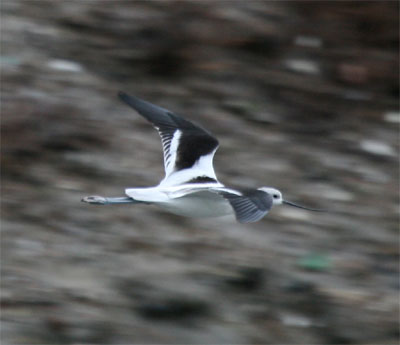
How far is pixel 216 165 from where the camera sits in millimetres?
6742

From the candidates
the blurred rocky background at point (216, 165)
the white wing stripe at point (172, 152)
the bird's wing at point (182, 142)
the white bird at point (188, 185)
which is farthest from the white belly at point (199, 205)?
the blurred rocky background at point (216, 165)

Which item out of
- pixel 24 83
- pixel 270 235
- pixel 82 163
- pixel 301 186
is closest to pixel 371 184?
pixel 301 186

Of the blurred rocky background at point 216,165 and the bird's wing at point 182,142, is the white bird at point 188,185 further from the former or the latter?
the blurred rocky background at point 216,165

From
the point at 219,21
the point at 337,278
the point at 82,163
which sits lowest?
the point at 337,278

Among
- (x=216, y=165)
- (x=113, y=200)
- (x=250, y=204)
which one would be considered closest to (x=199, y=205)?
(x=113, y=200)

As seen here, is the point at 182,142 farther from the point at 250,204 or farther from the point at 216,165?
the point at 216,165

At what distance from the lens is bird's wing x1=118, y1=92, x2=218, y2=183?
17.6 feet

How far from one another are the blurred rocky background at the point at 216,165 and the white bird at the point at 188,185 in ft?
2.30

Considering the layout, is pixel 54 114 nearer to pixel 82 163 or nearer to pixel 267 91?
pixel 82 163

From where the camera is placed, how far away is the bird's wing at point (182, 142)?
538cm

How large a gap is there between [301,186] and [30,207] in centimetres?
191

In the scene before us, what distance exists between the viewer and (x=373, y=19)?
305 inches

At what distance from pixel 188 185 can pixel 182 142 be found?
16.8 inches

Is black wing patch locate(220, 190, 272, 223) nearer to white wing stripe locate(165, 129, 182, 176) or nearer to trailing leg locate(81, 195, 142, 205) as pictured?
trailing leg locate(81, 195, 142, 205)
